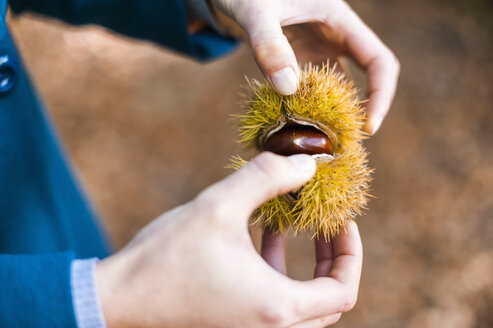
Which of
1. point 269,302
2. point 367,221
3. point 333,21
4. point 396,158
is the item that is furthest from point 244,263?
point 396,158

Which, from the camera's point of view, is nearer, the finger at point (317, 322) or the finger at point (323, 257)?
the finger at point (317, 322)

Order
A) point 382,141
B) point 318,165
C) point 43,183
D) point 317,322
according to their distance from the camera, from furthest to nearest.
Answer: point 382,141, point 43,183, point 318,165, point 317,322

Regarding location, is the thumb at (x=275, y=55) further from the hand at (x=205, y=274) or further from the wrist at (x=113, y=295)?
the wrist at (x=113, y=295)

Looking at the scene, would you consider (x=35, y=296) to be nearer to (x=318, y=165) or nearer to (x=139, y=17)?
(x=318, y=165)

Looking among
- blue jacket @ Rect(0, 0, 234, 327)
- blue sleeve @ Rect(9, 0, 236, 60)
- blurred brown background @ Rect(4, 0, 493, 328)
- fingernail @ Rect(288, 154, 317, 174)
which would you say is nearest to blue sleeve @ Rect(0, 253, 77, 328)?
blue jacket @ Rect(0, 0, 234, 327)

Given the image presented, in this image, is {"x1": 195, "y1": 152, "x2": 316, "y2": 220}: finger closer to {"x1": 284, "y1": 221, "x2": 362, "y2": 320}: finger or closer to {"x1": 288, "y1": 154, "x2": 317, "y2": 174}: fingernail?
{"x1": 288, "y1": 154, "x2": 317, "y2": 174}: fingernail

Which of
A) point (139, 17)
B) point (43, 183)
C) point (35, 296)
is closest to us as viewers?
point (35, 296)

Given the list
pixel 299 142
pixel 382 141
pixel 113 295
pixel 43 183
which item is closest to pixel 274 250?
pixel 299 142

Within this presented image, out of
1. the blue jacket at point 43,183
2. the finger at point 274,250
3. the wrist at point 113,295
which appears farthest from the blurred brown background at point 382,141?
the wrist at point 113,295
